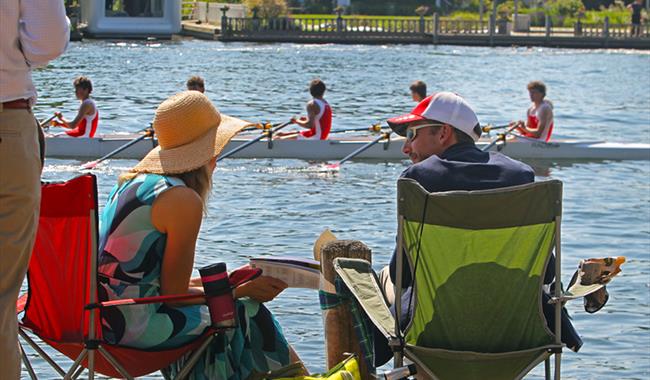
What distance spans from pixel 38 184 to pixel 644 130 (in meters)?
21.6

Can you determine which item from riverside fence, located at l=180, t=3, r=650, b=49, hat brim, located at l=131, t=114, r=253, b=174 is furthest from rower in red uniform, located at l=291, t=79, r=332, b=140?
riverside fence, located at l=180, t=3, r=650, b=49

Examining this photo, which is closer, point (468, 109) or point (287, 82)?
point (468, 109)

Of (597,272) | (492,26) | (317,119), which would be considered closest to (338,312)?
(597,272)

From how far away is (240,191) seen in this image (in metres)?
14.8

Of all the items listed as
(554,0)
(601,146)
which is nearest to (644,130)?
(601,146)

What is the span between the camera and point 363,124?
78.2 feet

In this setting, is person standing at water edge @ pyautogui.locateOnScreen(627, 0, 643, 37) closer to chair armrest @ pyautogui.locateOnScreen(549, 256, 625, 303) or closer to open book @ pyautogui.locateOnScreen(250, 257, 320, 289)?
chair armrest @ pyautogui.locateOnScreen(549, 256, 625, 303)

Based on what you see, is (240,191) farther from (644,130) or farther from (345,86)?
(345,86)

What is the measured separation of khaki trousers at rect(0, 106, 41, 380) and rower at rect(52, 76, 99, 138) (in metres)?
12.6

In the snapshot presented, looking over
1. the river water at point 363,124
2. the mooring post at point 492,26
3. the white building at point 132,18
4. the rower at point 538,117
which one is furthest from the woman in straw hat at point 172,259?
the white building at point 132,18

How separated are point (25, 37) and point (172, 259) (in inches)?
39.2

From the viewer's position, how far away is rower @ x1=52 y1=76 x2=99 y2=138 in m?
16.2

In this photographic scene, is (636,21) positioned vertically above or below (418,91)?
above

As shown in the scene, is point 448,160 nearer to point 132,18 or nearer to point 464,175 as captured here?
point 464,175
